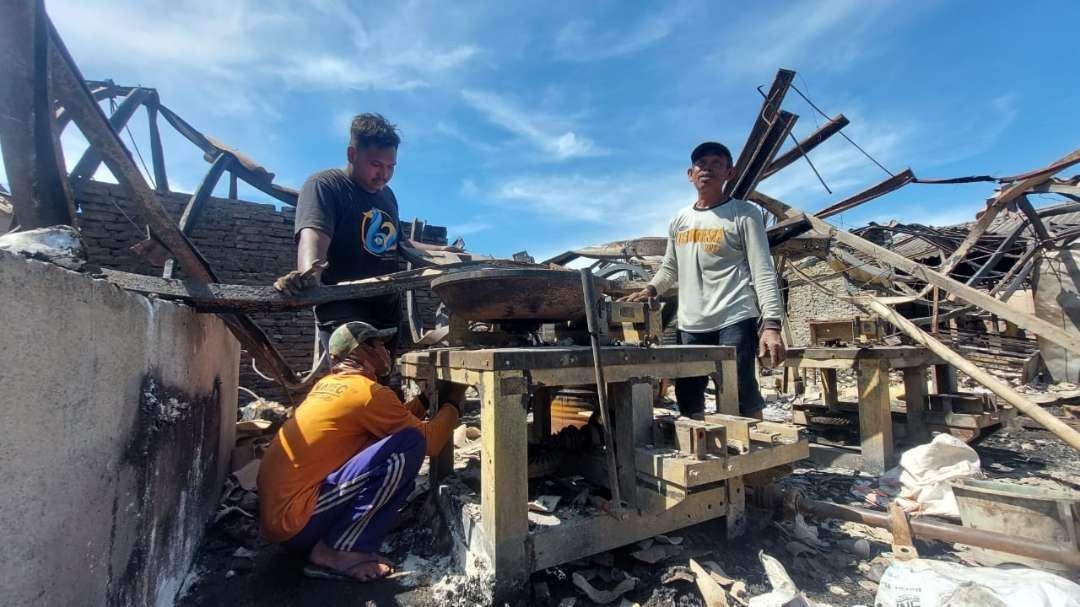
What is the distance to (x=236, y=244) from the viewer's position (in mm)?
7523

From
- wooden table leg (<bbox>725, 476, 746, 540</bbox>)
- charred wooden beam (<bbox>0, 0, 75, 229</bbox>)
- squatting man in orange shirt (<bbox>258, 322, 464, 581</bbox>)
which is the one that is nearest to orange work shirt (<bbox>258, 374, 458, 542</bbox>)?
squatting man in orange shirt (<bbox>258, 322, 464, 581</bbox>)

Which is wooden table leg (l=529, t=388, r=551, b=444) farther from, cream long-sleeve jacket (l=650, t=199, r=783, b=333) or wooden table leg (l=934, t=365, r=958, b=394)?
wooden table leg (l=934, t=365, r=958, b=394)

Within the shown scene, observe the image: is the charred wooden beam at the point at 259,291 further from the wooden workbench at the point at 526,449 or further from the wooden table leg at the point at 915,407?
the wooden table leg at the point at 915,407

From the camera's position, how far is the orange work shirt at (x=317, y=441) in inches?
84.3

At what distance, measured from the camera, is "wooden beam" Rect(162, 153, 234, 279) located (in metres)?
2.72

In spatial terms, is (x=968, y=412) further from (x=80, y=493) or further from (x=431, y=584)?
(x=80, y=493)

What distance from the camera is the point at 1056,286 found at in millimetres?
8289

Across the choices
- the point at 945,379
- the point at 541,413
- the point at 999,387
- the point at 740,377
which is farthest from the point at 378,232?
the point at 945,379

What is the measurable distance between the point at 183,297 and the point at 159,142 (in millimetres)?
5961

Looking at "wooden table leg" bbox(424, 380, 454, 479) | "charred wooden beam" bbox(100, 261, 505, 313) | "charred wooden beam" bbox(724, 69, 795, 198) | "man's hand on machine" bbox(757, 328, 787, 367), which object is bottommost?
"wooden table leg" bbox(424, 380, 454, 479)

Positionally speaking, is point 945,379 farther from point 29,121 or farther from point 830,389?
point 29,121

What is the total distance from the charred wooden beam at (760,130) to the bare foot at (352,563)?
3943 millimetres

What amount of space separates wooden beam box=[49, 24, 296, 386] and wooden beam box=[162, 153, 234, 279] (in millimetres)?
229

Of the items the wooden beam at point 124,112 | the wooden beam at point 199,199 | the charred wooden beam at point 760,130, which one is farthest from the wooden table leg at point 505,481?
the wooden beam at point 124,112
